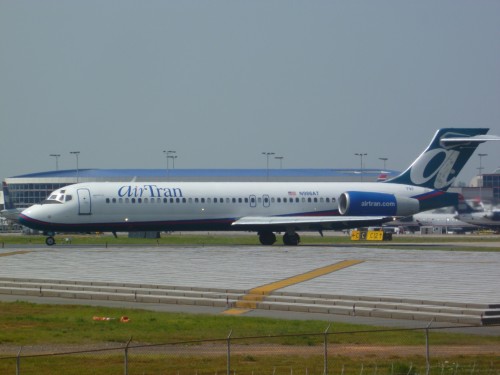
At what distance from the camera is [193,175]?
16462 centimetres

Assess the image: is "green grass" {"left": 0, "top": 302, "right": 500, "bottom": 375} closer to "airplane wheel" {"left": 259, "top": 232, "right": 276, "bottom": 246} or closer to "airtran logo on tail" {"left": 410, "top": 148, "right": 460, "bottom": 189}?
"airplane wheel" {"left": 259, "top": 232, "right": 276, "bottom": 246}

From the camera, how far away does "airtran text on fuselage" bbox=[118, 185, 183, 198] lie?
69.0 metres

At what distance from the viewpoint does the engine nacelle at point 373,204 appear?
239 feet

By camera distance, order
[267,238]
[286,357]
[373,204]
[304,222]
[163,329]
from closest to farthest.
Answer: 1. [286,357]
2. [163,329]
3. [304,222]
4. [373,204]
5. [267,238]

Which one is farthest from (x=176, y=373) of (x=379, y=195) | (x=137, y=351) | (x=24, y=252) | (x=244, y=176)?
(x=244, y=176)

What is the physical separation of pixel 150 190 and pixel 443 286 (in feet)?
111

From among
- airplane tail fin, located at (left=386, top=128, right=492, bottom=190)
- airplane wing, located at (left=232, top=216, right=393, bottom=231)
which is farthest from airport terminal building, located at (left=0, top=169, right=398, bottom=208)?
airplane wing, located at (left=232, top=216, right=393, bottom=231)

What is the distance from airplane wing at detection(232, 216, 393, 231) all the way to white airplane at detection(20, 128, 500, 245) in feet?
0.24

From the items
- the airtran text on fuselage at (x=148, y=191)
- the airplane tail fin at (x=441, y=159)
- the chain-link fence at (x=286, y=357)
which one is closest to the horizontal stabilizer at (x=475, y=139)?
the airplane tail fin at (x=441, y=159)

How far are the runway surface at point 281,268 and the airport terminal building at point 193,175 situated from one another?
3609 inches

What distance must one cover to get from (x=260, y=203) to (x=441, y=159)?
14.8 metres

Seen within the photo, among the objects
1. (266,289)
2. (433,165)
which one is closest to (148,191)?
(433,165)

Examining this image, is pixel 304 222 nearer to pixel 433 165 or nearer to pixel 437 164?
pixel 433 165

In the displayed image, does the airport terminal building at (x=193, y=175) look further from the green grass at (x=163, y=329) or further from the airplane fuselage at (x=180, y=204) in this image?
the green grass at (x=163, y=329)
